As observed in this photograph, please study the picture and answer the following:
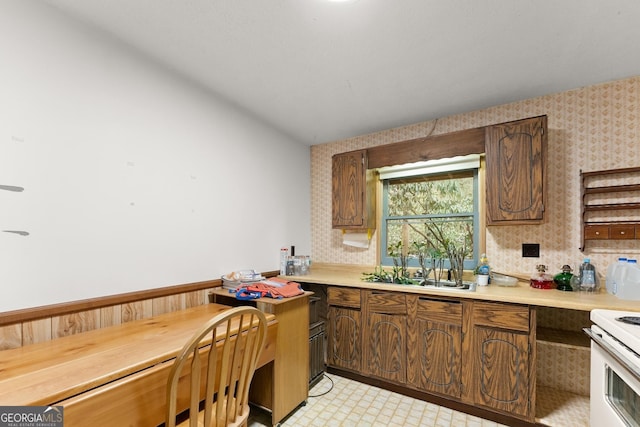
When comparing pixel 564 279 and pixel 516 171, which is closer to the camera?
pixel 564 279

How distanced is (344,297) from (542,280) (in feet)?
5.16

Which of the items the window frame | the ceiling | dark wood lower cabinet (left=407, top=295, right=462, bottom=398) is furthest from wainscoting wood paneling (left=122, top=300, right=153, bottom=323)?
the window frame

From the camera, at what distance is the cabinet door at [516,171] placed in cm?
219

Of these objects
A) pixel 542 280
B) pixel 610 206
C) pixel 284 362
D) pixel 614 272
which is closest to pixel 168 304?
pixel 284 362

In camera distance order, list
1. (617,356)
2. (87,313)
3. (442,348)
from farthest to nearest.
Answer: (442,348), (87,313), (617,356)

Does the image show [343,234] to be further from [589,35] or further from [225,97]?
[589,35]

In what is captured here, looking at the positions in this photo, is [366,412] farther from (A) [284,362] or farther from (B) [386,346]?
(A) [284,362]

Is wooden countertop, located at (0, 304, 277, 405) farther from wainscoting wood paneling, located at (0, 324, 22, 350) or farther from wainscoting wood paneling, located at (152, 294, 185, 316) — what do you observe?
wainscoting wood paneling, located at (152, 294, 185, 316)

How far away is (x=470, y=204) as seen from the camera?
279 cm

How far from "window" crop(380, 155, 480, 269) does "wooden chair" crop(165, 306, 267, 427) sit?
6.50 feet

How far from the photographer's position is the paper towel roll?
3262mm

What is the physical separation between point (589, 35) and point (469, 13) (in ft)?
2.56

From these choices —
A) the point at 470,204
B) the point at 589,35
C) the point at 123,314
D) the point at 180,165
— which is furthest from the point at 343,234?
the point at 589,35

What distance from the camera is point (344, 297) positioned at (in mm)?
2633
